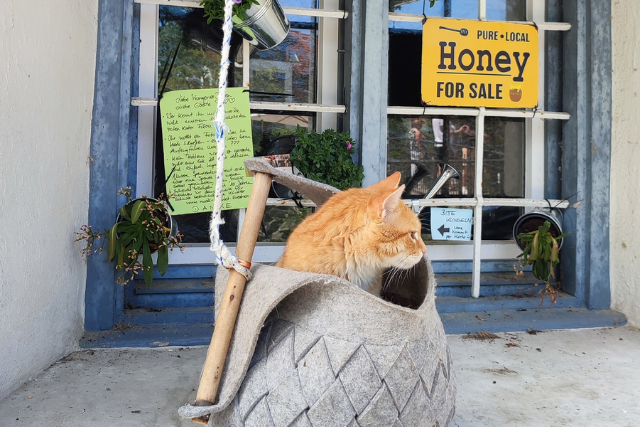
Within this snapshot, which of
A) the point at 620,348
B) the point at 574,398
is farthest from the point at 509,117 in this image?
the point at 574,398

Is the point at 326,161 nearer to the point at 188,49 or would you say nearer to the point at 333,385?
the point at 188,49

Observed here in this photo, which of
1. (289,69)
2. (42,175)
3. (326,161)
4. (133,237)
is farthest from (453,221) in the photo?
(42,175)

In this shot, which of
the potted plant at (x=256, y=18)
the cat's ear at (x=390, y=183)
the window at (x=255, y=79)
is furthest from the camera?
the window at (x=255, y=79)

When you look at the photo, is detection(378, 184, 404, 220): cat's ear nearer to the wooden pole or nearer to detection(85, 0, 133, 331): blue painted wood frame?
the wooden pole

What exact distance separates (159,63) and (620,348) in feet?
8.21

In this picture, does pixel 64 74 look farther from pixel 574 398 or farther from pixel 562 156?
pixel 562 156

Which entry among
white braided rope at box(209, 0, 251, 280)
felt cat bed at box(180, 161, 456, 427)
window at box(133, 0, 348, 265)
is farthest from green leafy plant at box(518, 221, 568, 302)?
white braided rope at box(209, 0, 251, 280)

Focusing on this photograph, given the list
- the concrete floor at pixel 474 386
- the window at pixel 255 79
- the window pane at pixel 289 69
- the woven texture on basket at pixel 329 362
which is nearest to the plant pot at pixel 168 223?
the window at pixel 255 79

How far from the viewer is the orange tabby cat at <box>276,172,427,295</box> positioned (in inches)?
49.5

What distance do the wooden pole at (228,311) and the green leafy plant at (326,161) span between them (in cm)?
94

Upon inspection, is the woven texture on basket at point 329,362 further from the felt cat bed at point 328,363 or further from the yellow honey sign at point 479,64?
the yellow honey sign at point 479,64

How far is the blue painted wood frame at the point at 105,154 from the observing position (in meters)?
2.12

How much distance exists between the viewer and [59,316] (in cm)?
Result: 188

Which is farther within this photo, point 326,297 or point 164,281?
point 164,281
